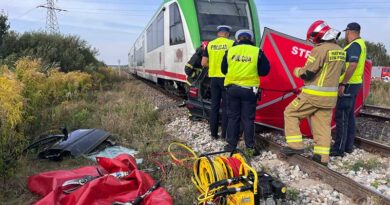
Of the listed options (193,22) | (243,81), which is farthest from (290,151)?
(193,22)

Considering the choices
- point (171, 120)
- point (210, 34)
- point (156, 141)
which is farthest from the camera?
point (210, 34)

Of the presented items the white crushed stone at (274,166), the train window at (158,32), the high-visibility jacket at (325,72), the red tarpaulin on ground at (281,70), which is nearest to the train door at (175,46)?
the train window at (158,32)

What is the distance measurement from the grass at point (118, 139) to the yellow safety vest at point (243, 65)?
59.7 inches

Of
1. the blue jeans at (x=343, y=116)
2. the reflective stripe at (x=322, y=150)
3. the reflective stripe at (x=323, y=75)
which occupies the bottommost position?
the reflective stripe at (x=322, y=150)

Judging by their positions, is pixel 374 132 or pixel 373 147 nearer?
pixel 373 147

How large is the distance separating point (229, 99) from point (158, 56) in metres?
7.31

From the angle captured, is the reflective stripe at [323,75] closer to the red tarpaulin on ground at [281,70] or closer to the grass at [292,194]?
the red tarpaulin on ground at [281,70]

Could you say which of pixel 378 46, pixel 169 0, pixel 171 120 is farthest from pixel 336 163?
pixel 378 46

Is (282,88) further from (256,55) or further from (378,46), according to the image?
(378,46)

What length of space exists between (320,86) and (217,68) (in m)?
2.09

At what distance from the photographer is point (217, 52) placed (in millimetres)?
6789

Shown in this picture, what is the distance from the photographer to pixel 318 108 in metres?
5.36

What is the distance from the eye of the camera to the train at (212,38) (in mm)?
6355

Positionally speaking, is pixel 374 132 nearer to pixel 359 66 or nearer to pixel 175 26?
pixel 359 66
